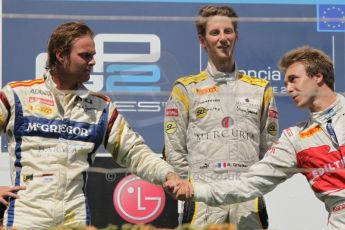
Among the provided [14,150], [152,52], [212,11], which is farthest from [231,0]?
[14,150]

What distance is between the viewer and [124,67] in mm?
4879

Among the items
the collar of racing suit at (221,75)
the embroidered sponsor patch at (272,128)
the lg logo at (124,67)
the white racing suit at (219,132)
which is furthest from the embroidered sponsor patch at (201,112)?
the lg logo at (124,67)

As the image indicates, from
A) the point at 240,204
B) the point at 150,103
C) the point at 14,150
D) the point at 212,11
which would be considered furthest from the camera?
the point at 150,103

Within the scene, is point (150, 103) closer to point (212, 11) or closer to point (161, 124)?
point (161, 124)

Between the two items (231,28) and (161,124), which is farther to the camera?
(161,124)

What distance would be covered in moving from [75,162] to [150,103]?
3.84 feet

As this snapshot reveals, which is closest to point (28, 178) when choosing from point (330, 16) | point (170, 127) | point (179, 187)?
point (179, 187)

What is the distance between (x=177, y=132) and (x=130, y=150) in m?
0.35

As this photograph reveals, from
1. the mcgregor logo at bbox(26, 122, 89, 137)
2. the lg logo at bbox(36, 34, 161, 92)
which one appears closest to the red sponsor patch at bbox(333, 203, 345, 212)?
the mcgregor logo at bbox(26, 122, 89, 137)

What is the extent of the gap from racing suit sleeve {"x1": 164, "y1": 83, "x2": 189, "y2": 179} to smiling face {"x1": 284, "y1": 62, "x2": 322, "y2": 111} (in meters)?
0.43

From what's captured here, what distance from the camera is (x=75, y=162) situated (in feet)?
12.2

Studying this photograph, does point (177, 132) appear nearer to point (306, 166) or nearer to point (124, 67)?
point (306, 166)

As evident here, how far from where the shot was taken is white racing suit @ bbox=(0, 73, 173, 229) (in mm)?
3641

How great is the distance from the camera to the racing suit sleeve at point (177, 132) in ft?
13.5
